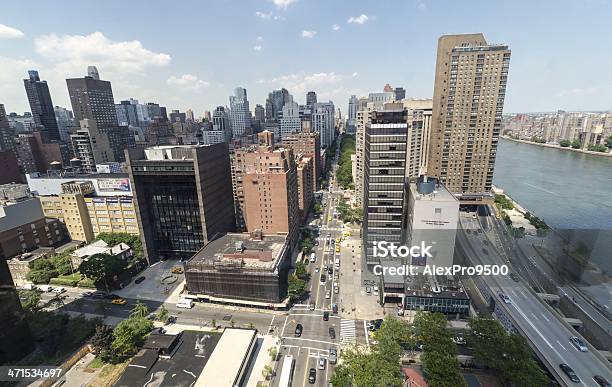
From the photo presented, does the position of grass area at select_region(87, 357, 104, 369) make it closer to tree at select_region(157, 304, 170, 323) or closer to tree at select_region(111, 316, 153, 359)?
tree at select_region(111, 316, 153, 359)

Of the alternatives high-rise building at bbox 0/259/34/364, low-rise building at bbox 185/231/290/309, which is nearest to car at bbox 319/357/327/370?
low-rise building at bbox 185/231/290/309

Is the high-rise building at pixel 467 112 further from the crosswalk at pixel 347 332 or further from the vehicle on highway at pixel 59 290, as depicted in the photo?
the vehicle on highway at pixel 59 290

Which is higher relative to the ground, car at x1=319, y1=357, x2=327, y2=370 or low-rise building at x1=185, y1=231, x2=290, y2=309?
low-rise building at x1=185, y1=231, x2=290, y2=309

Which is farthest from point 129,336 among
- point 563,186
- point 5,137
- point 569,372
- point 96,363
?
point 5,137

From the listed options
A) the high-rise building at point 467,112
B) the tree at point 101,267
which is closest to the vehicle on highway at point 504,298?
the high-rise building at point 467,112

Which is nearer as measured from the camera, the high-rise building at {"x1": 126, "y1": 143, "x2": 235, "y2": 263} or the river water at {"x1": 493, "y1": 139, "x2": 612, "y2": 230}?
the high-rise building at {"x1": 126, "y1": 143, "x2": 235, "y2": 263}

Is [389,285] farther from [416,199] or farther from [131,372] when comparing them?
[131,372]

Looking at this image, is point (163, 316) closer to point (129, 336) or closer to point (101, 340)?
point (129, 336)
